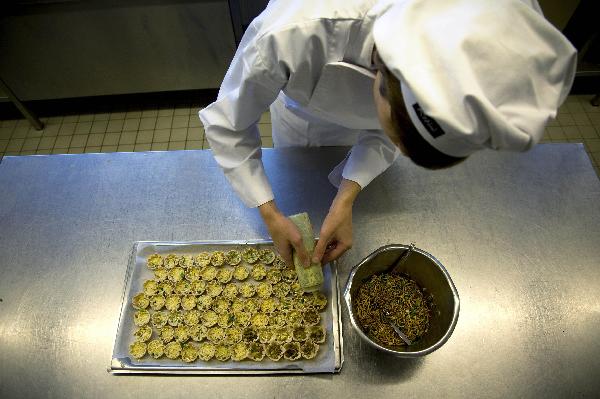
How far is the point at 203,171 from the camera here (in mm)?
1322

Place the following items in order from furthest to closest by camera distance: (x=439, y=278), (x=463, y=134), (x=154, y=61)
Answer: (x=154, y=61) → (x=439, y=278) → (x=463, y=134)

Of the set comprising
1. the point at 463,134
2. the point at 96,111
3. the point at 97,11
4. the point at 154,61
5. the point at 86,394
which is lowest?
the point at 96,111

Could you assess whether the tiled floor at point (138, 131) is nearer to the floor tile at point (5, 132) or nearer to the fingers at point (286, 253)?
the floor tile at point (5, 132)

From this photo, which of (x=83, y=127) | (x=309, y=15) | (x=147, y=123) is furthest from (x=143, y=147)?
(x=309, y=15)

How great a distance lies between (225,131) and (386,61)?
0.53 metres

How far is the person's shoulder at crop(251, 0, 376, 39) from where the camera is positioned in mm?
777

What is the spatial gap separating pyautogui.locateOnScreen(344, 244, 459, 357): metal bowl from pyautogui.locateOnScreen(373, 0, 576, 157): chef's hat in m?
0.43

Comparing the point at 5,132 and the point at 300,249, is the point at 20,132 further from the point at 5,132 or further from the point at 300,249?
the point at 300,249

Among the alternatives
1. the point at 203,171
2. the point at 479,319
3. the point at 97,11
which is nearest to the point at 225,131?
the point at 203,171

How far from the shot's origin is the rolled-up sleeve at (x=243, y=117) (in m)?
0.88

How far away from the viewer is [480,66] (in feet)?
1.85

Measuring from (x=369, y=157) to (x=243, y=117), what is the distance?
38 cm

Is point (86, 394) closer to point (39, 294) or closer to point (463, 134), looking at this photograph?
point (39, 294)

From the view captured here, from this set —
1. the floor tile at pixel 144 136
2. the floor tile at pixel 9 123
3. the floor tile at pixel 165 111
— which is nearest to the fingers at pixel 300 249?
the floor tile at pixel 144 136
